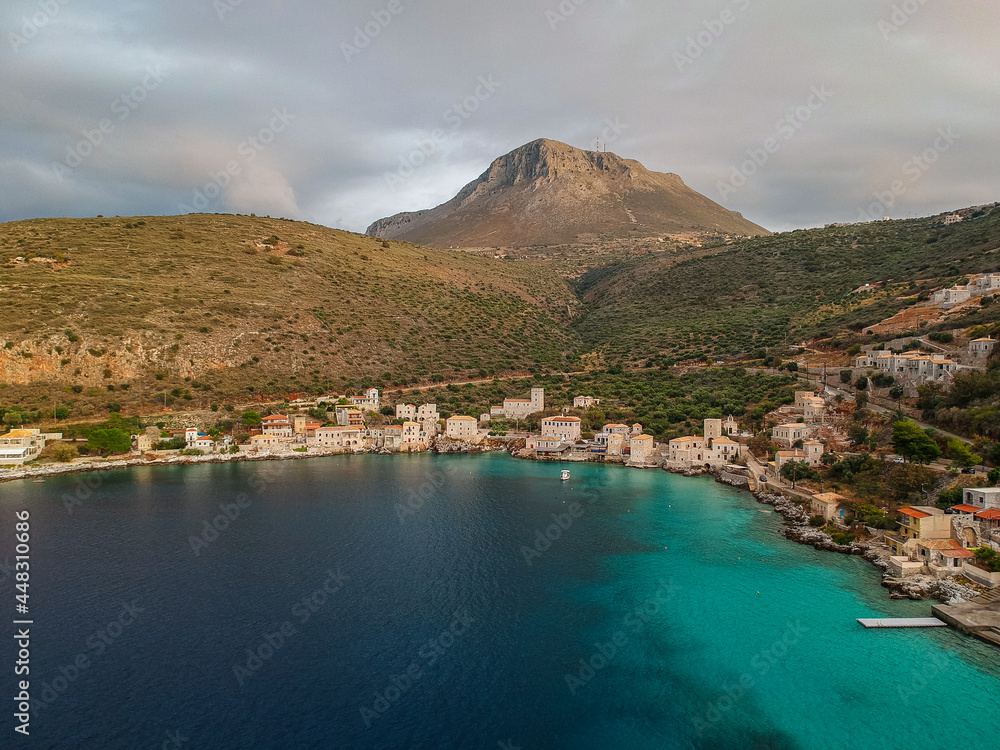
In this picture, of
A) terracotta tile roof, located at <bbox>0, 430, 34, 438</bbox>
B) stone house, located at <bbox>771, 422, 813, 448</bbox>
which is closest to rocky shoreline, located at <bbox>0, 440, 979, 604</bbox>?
terracotta tile roof, located at <bbox>0, 430, 34, 438</bbox>

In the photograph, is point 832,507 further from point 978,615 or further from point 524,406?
point 524,406

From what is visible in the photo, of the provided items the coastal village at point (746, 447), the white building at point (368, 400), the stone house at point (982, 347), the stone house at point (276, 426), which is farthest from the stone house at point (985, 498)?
the stone house at point (276, 426)

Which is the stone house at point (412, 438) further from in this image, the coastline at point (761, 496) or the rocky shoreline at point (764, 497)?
the rocky shoreline at point (764, 497)

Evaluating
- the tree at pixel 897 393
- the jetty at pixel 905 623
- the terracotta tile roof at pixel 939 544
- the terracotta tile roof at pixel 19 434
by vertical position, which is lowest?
the jetty at pixel 905 623

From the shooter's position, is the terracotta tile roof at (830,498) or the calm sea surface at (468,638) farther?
the terracotta tile roof at (830,498)

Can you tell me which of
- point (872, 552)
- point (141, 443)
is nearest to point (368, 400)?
point (141, 443)

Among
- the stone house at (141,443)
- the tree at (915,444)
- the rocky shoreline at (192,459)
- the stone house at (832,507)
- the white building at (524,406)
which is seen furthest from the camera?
the white building at (524,406)

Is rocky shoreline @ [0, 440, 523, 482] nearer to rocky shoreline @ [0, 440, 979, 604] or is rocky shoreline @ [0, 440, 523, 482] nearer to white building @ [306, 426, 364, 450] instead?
rocky shoreline @ [0, 440, 979, 604]
